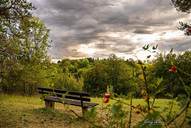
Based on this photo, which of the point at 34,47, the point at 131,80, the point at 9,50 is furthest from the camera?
the point at 34,47

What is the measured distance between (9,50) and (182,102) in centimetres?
1339

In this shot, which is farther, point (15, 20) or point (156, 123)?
point (15, 20)

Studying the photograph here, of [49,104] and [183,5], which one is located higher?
[183,5]

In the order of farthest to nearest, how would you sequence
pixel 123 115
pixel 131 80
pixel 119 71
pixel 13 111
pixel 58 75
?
pixel 119 71, pixel 58 75, pixel 13 111, pixel 131 80, pixel 123 115

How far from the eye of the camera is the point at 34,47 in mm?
39312

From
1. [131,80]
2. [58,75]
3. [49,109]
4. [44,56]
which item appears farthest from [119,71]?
[131,80]

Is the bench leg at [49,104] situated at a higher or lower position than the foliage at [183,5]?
lower

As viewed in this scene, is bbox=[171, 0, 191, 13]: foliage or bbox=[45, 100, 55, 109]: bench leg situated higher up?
bbox=[171, 0, 191, 13]: foliage

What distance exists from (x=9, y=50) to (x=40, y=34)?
26.3 metres

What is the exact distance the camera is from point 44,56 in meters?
40.4

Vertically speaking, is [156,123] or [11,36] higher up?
[11,36]

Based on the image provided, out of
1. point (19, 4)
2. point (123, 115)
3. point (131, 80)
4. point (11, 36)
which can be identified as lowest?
point (123, 115)

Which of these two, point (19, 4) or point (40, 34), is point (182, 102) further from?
point (40, 34)

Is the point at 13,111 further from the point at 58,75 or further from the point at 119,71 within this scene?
the point at 119,71
